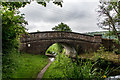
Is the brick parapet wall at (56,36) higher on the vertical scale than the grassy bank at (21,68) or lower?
higher

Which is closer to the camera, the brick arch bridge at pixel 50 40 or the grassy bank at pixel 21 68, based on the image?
the grassy bank at pixel 21 68

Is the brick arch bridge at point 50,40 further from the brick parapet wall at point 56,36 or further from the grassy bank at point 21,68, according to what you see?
the grassy bank at point 21,68

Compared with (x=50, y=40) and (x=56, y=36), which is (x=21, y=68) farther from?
(x=56, y=36)

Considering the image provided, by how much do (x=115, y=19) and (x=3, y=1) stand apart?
26.6 feet

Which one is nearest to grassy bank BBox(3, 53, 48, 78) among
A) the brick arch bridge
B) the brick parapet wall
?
the brick arch bridge

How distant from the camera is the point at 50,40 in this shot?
33.4 ft

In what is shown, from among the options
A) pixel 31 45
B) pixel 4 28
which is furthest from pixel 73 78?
pixel 31 45

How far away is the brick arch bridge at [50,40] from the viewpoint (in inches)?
360

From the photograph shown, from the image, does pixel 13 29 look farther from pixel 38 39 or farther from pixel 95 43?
pixel 95 43

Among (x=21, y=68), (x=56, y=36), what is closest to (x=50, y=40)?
(x=56, y=36)

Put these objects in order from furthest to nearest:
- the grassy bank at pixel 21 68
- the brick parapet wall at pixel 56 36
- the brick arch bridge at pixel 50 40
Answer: the brick parapet wall at pixel 56 36, the brick arch bridge at pixel 50 40, the grassy bank at pixel 21 68

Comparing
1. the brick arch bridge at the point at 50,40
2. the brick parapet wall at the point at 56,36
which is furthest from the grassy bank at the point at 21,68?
the brick parapet wall at the point at 56,36

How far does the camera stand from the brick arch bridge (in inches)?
360

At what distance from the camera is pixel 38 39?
379 inches
